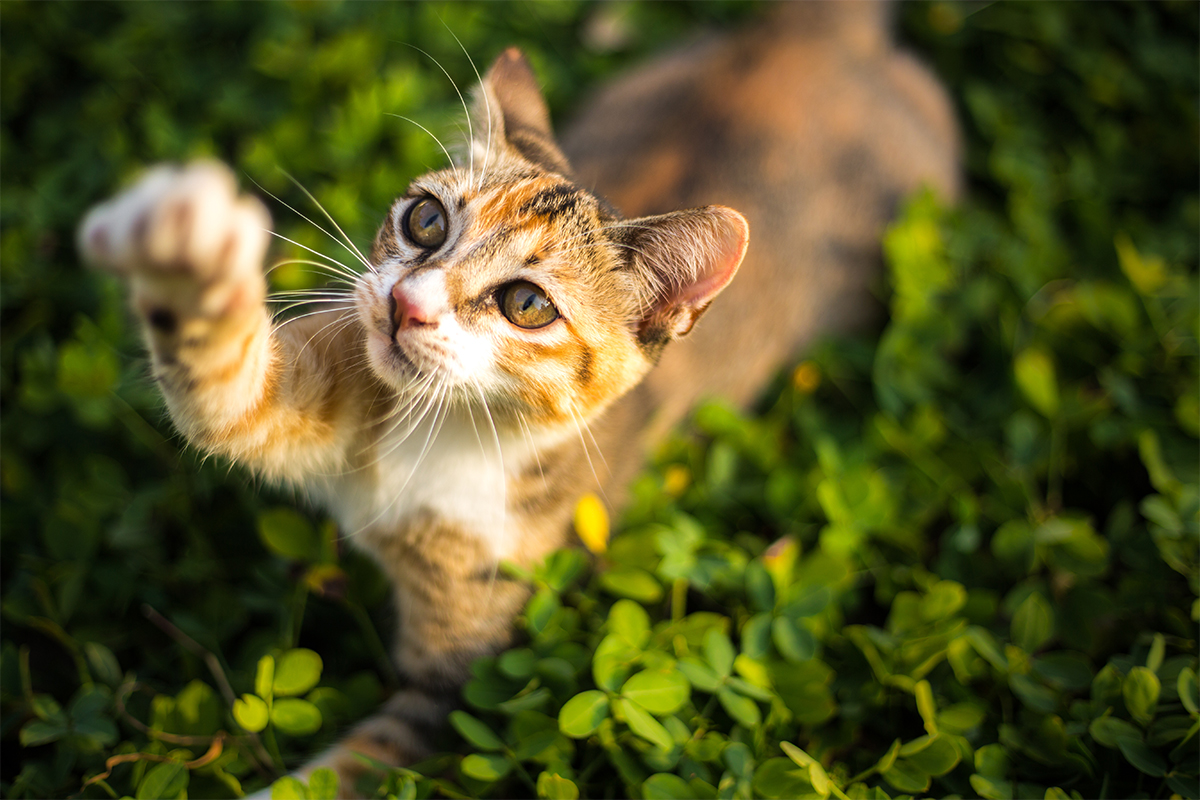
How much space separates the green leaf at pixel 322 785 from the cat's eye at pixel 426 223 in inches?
45.3

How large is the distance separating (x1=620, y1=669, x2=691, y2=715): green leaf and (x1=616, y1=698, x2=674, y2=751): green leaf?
15 millimetres

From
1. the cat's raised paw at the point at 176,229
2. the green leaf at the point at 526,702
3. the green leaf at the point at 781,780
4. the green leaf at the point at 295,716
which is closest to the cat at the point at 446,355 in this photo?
the cat's raised paw at the point at 176,229

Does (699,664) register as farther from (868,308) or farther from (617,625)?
(868,308)

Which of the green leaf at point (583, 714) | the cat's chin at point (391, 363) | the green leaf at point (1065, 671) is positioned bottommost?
the green leaf at point (583, 714)

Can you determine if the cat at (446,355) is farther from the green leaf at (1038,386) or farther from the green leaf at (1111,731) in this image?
the green leaf at (1111,731)

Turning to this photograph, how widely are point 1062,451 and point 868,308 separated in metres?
0.86

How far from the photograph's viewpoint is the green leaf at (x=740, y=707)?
1646mm

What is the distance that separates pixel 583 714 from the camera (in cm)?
156

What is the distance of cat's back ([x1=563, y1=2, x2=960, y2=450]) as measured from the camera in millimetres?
2553

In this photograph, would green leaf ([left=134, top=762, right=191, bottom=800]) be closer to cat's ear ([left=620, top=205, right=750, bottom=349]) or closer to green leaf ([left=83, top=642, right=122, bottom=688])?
green leaf ([left=83, top=642, right=122, bottom=688])

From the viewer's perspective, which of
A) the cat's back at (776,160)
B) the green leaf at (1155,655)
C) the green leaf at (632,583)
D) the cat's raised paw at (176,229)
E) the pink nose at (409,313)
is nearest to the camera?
the cat's raised paw at (176,229)

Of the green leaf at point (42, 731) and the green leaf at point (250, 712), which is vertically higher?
the green leaf at point (250, 712)

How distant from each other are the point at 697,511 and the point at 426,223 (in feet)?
3.98

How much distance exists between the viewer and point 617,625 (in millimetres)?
1788
